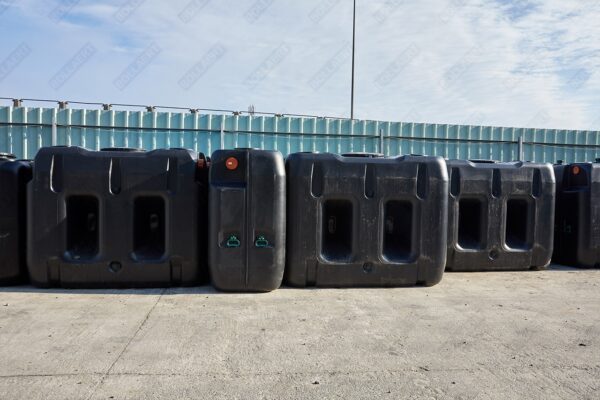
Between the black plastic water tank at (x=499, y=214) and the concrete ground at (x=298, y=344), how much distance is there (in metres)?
0.97

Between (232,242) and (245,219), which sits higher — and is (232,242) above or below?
below

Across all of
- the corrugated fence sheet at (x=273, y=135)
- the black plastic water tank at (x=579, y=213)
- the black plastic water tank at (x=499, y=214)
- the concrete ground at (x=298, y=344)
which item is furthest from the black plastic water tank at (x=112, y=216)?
the corrugated fence sheet at (x=273, y=135)

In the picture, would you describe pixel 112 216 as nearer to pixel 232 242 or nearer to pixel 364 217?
pixel 232 242

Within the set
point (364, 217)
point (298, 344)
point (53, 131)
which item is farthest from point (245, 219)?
point (53, 131)

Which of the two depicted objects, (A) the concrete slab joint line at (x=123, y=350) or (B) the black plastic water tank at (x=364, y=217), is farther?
(B) the black plastic water tank at (x=364, y=217)

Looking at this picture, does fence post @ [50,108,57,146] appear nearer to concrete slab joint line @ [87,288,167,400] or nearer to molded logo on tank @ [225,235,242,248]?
concrete slab joint line @ [87,288,167,400]

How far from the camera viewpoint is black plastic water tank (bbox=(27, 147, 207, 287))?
439 centimetres

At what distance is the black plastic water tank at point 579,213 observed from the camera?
580cm

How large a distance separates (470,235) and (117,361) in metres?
4.48

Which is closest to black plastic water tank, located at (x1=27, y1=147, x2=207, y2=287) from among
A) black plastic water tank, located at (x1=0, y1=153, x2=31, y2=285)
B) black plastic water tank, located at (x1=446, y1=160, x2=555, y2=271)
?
black plastic water tank, located at (x1=0, y1=153, x2=31, y2=285)

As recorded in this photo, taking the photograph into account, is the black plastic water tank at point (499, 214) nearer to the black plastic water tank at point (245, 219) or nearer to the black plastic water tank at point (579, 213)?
the black plastic water tank at point (579, 213)

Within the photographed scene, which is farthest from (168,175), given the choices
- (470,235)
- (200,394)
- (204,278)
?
(470,235)

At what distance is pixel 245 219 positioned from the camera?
4.36 m

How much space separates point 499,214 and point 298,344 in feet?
11.5
